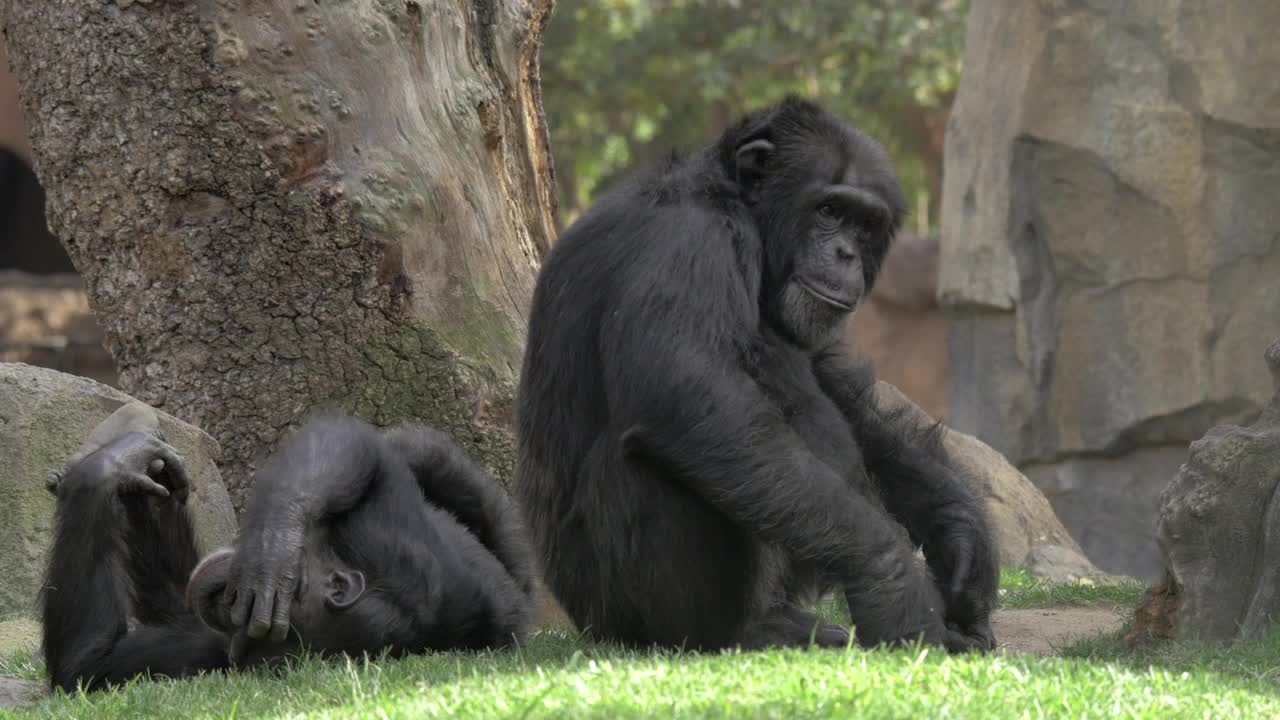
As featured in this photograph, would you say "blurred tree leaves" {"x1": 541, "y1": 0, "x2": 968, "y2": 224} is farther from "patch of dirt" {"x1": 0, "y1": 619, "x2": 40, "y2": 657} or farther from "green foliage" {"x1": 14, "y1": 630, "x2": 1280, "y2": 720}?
"green foliage" {"x1": 14, "y1": 630, "x2": 1280, "y2": 720}

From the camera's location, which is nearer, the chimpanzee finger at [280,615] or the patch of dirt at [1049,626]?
the chimpanzee finger at [280,615]

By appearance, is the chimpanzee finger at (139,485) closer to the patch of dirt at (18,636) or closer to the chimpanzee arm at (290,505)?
the chimpanzee arm at (290,505)

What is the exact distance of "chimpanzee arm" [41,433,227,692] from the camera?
4.82 meters

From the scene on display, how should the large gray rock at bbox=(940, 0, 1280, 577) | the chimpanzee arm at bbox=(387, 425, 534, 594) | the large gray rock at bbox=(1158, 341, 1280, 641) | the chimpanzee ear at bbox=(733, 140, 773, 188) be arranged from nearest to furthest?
the large gray rock at bbox=(1158, 341, 1280, 641)
the chimpanzee ear at bbox=(733, 140, 773, 188)
the chimpanzee arm at bbox=(387, 425, 534, 594)
the large gray rock at bbox=(940, 0, 1280, 577)

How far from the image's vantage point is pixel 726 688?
361cm

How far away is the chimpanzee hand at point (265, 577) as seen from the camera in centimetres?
439

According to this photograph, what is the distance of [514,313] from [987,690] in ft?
12.1

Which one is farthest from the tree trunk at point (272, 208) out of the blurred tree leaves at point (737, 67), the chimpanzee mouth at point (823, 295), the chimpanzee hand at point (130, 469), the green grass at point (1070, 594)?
the blurred tree leaves at point (737, 67)

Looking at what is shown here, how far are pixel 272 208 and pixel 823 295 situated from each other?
8.73ft

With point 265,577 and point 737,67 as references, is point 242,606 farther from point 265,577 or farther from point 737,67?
point 737,67

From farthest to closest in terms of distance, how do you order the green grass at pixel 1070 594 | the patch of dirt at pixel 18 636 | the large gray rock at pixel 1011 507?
1. the large gray rock at pixel 1011 507
2. the green grass at pixel 1070 594
3. the patch of dirt at pixel 18 636

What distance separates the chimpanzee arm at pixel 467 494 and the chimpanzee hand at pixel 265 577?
1.06m

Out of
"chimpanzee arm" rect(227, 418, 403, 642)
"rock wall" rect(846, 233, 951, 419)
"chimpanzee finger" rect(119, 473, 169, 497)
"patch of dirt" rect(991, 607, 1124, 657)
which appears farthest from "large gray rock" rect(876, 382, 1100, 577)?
"rock wall" rect(846, 233, 951, 419)

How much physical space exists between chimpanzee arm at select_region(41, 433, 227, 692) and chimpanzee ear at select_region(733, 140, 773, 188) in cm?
214
